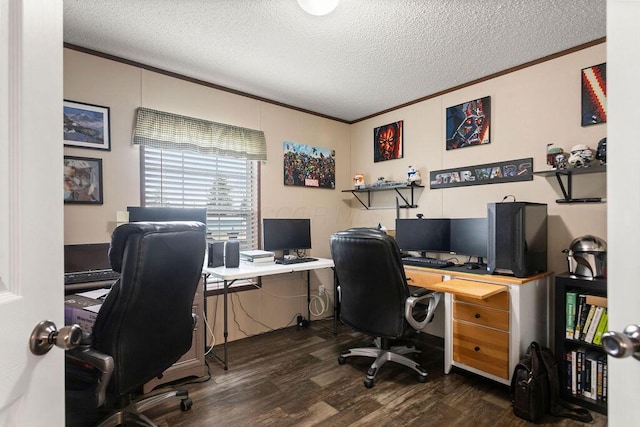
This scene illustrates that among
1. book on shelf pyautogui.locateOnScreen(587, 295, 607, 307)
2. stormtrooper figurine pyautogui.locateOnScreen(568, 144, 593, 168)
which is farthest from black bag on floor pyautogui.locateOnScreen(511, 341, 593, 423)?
stormtrooper figurine pyautogui.locateOnScreen(568, 144, 593, 168)

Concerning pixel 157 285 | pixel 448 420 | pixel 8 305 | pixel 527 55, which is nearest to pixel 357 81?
pixel 527 55

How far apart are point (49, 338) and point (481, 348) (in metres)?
2.49

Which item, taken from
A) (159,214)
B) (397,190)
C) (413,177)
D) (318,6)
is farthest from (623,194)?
(397,190)

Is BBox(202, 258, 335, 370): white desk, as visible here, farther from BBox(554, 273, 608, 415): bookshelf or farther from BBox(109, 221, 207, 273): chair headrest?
BBox(554, 273, 608, 415): bookshelf

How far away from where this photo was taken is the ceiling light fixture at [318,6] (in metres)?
1.85

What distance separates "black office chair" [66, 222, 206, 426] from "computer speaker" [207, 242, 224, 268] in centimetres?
109

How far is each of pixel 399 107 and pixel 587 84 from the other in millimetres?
1683

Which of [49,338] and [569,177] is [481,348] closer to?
[569,177]

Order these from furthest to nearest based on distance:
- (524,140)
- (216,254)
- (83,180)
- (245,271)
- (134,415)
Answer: (216,254) → (524,140) → (245,271) → (83,180) → (134,415)

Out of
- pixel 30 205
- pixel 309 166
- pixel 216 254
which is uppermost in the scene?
pixel 309 166

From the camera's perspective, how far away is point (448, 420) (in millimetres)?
1886

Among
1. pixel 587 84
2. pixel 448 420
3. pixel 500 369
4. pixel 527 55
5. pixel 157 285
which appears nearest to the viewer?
pixel 157 285

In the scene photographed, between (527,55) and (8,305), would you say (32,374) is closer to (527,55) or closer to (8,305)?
(8,305)

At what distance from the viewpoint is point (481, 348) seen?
230 centimetres
